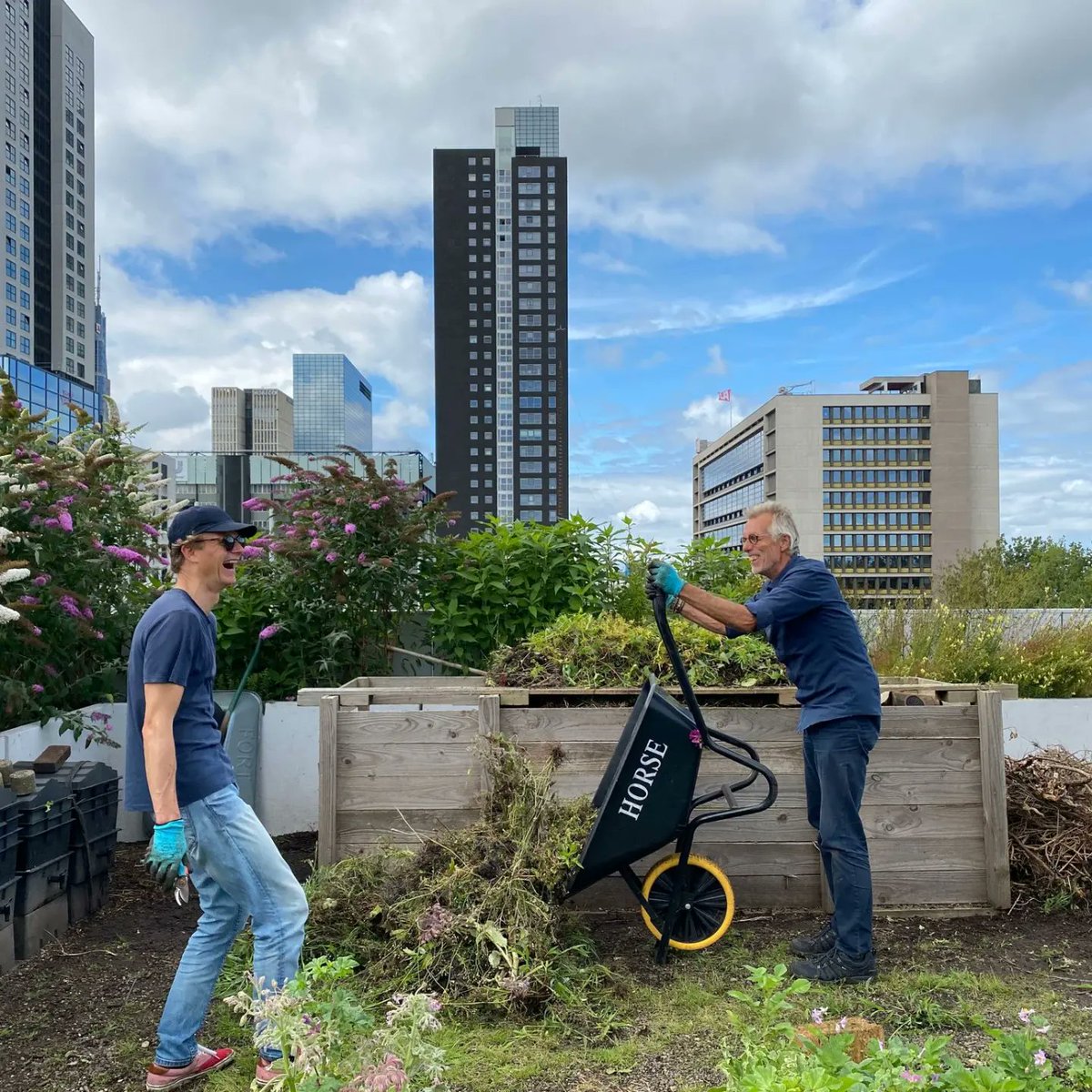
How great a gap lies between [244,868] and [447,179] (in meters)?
121

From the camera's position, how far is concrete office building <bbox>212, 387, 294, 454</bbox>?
163000 mm

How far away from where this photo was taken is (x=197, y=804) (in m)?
2.49

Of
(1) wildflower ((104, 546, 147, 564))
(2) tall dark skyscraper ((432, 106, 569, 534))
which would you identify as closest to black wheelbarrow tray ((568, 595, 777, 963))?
(1) wildflower ((104, 546, 147, 564))

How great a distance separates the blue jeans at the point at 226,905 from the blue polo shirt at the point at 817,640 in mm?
1744

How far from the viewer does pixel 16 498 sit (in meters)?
4.88

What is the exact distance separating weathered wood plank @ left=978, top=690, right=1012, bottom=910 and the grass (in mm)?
461

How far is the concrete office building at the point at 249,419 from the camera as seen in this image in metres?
163

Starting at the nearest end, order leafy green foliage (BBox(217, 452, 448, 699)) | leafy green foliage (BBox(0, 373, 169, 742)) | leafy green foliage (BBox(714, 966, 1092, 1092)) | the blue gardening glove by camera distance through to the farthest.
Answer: leafy green foliage (BBox(714, 966, 1092, 1092))
the blue gardening glove
leafy green foliage (BBox(0, 373, 169, 742))
leafy green foliage (BBox(217, 452, 448, 699))

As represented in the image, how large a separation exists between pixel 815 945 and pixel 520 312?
123306 millimetres

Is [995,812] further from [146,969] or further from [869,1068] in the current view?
[146,969]

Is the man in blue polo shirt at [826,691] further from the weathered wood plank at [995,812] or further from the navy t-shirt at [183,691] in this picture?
the navy t-shirt at [183,691]

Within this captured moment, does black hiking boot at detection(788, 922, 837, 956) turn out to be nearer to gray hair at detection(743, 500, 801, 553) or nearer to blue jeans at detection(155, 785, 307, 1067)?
gray hair at detection(743, 500, 801, 553)

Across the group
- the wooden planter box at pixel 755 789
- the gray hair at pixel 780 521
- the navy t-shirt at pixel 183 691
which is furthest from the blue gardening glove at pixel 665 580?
the navy t-shirt at pixel 183 691

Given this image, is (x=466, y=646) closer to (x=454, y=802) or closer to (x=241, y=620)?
(x=241, y=620)
